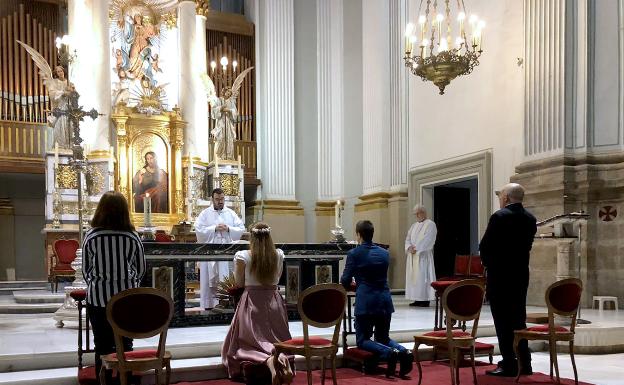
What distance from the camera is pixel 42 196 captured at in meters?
16.5

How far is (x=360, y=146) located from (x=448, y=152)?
12.4 feet

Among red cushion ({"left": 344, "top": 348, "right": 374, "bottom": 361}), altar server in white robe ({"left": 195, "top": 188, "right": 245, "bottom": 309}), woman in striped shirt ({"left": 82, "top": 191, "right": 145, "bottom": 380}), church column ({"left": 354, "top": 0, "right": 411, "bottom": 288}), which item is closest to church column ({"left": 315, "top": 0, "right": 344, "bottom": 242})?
church column ({"left": 354, "top": 0, "right": 411, "bottom": 288})

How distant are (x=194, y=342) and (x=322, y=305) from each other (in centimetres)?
214

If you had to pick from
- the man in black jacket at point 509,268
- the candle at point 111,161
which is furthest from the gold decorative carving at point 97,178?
the man in black jacket at point 509,268

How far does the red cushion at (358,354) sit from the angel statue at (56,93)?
9303mm

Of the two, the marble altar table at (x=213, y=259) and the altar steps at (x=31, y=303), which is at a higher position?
the marble altar table at (x=213, y=259)

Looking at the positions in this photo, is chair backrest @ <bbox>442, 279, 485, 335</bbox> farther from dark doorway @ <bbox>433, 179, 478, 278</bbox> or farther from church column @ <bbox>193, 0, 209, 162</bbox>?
church column @ <bbox>193, 0, 209, 162</bbox>

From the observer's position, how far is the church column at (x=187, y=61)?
15999 mm

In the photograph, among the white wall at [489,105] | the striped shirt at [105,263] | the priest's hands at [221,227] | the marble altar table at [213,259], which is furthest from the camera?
the white wall at [489,105]

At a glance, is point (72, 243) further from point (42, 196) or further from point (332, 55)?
point (332, 55)

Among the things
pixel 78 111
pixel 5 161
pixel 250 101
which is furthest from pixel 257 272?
pixel 250 101

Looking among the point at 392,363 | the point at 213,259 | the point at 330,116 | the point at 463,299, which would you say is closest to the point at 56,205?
the point at 213,259

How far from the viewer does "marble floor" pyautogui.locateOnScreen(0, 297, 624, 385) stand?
6434 mm

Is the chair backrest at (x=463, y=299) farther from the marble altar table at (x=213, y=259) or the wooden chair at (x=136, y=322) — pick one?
the marble altar table at (x=213, y=259)
